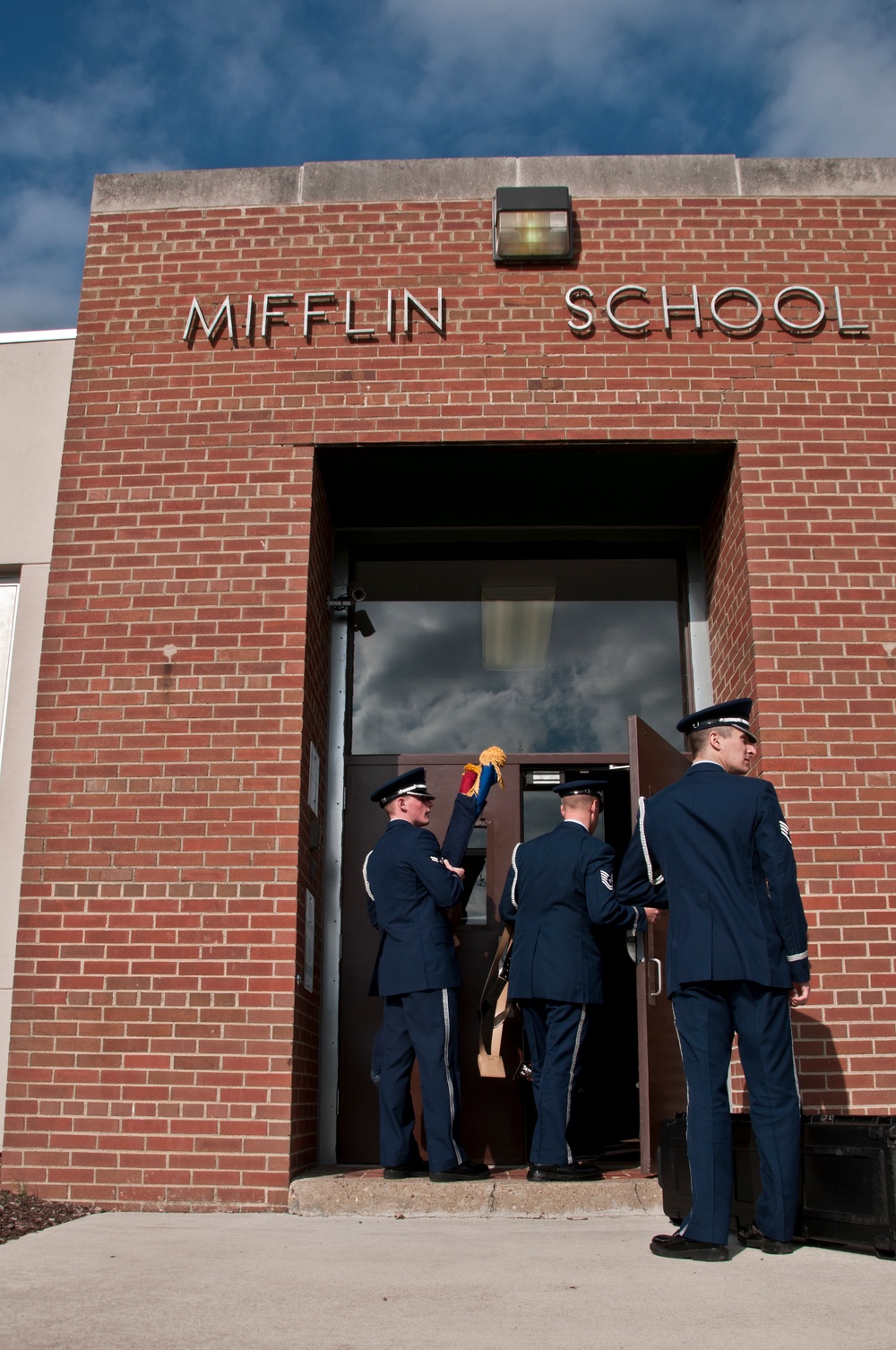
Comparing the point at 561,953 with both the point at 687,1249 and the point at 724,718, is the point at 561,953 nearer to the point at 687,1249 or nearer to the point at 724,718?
the point at 724,718

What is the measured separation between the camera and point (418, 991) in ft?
18.7

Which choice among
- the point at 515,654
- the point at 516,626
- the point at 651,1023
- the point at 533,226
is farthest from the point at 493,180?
the point at 651,1023

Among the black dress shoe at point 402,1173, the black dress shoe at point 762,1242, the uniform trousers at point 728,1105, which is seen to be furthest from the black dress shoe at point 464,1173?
the uniform trousers at point 728,1105

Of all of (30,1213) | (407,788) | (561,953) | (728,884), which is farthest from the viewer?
(407,788)

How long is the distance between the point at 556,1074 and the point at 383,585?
3197 mm

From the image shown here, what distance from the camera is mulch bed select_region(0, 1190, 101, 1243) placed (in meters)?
4.88

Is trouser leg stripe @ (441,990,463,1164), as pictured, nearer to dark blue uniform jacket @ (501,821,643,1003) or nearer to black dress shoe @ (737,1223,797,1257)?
dark blue uniform jacket @ (501,821,643,1003)

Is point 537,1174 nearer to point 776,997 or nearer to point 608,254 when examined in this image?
point 776,997

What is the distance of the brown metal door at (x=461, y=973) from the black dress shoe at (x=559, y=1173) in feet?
3.22

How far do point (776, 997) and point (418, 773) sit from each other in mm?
2513

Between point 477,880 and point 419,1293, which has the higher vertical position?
point 477,880

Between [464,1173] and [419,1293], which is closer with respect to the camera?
[419,1293]

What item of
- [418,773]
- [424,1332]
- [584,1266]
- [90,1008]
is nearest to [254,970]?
[90,1008]

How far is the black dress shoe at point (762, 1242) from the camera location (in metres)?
4.16
